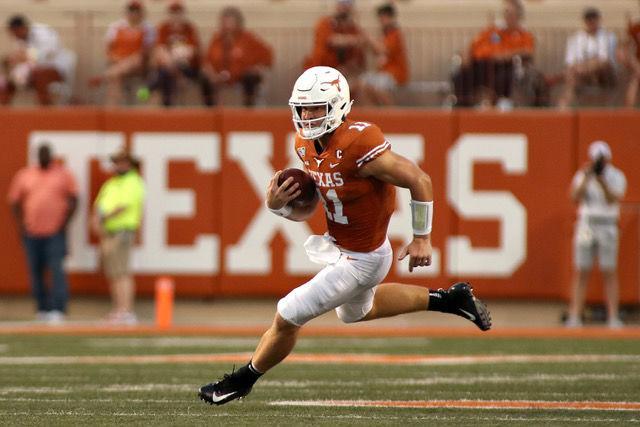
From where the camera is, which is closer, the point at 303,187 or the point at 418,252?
the point at 418,252

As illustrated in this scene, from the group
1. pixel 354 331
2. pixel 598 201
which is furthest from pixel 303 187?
pixel 598 201

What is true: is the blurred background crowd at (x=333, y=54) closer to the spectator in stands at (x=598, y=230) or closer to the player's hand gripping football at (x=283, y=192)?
the spectator in stands at (x=598, y=230)

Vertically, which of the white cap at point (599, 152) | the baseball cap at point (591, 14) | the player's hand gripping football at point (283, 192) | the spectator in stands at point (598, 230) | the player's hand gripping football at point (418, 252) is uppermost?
the baseball cap at point (591, 14)

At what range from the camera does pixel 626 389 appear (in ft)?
25.5

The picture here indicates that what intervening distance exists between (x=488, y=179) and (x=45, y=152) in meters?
4.57

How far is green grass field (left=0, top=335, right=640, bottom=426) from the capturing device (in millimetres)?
6488

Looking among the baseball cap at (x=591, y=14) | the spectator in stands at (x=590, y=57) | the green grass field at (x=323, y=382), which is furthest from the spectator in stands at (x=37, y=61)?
the baseball cap at (x=591, y=14)

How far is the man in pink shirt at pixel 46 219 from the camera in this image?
549 inches

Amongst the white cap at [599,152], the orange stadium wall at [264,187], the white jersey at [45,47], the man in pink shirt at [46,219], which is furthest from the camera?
the white jersey at [45,47]

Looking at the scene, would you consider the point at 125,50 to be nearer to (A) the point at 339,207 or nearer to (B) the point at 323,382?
(B) the point at 323,382

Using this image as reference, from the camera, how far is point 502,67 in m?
14.1

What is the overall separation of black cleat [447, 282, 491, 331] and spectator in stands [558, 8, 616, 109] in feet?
24.7

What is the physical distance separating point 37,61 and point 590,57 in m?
5.95

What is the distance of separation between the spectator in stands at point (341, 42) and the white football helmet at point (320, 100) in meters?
7.55
